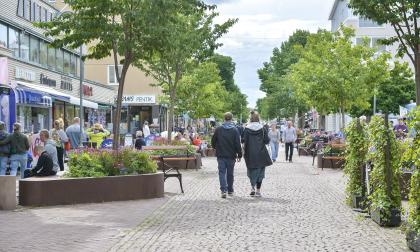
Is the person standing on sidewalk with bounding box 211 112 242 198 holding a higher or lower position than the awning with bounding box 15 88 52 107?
lower

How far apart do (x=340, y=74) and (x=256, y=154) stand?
20.5 m

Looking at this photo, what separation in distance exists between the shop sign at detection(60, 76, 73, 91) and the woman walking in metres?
29.7

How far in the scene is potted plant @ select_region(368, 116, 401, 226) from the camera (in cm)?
1005

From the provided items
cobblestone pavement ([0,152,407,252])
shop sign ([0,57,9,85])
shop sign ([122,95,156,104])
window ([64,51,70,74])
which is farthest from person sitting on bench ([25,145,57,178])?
shop sign ([122,95,156,104])

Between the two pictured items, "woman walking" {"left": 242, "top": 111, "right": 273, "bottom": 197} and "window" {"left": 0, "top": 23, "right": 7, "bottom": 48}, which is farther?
"window" {"left": 0, "top": 23, "right": 7, "bottom": 48}

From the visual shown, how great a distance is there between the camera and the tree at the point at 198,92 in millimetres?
45781

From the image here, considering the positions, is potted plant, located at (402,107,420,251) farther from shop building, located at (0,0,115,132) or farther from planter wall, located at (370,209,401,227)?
shop building, located at (0,0,115,132)

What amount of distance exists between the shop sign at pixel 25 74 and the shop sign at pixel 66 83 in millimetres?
6690

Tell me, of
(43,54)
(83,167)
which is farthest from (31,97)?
(83,167)

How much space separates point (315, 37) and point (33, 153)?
26811 mm

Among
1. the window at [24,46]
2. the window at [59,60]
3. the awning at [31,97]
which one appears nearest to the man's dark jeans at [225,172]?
the awning at [31,97]

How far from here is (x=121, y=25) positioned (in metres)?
16.7

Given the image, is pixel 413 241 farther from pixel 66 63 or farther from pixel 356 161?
pixel 66 63

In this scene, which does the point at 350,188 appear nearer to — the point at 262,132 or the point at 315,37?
the point at 262,132
